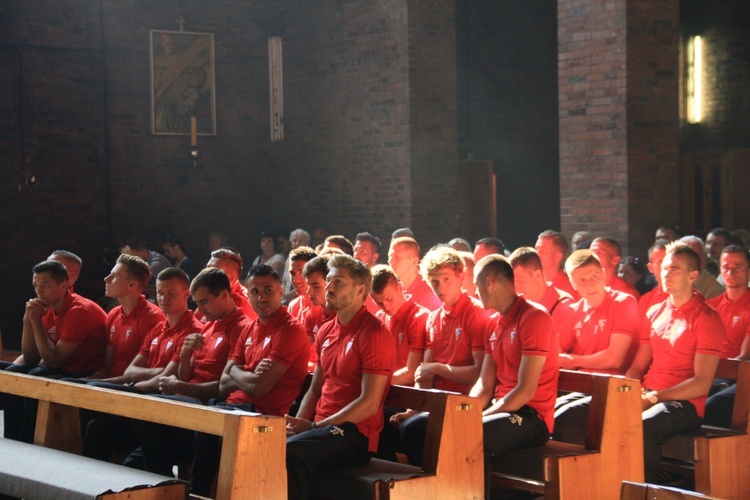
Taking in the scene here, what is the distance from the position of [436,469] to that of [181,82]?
10.2m

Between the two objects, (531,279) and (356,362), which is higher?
(531,279)

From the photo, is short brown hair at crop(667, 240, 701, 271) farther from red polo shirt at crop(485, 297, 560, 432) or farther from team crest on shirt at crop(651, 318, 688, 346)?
red polo shirt at crop(485, 297, 560, 432)

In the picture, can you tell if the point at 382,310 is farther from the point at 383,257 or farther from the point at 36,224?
the point at 36,224

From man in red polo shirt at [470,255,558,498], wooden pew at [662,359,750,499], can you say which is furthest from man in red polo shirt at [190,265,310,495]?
wooden pew at [662,359,750,499]

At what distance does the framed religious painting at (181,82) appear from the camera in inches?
534

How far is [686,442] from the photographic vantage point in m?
5.52

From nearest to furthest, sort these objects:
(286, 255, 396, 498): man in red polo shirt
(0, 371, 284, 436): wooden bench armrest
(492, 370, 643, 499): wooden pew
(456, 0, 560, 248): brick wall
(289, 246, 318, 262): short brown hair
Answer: (0, 371, 284, 436): wooden bench armrest < (286, 255, 396, 498): man in red polo shirt < (492, 370, 643, 499): wooden pew < (289, 246, 318, 262): short brown hair < (456, 0, 560, 248): brick wall

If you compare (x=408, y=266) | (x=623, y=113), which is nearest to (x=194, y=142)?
(x=623, y=113)

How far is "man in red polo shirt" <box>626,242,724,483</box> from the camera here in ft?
17.9

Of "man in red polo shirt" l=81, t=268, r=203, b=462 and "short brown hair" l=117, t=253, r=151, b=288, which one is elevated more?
"short brown hair" l=117, t=253, r=151, b=288

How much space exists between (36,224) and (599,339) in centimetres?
862

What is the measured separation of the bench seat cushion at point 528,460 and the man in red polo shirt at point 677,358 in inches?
19.0

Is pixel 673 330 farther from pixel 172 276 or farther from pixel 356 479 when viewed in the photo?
pixel 172 276

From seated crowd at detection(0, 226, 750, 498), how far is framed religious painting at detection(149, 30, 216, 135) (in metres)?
6.62
